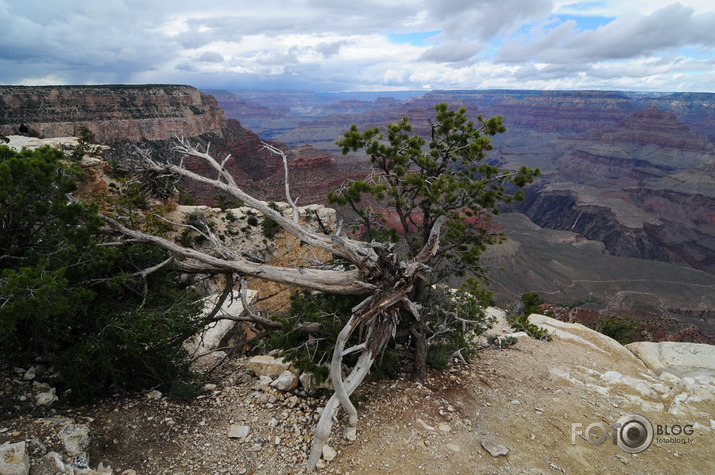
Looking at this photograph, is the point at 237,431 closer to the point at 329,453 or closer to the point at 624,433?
the point at 329,453

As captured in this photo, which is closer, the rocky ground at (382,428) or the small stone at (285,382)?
the rocky ground at (382,428)

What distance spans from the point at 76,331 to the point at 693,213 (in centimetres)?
15696

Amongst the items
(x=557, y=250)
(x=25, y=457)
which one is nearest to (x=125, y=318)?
(x=25, y=457)

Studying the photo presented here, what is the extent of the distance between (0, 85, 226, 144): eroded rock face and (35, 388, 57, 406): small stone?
51527mm

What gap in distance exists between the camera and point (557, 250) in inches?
3413

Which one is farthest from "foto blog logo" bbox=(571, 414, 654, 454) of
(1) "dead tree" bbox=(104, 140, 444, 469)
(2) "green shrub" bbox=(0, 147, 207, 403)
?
(2) "green shrub" bbox=(0, 147, 207, 403)

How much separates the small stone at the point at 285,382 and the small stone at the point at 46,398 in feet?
11.1

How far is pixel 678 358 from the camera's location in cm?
1248

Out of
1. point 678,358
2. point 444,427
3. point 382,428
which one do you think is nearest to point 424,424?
point 444,427

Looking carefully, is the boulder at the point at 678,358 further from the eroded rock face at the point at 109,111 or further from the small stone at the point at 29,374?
the eroded rock face at the point at 109,111

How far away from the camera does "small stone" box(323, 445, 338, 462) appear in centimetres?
528

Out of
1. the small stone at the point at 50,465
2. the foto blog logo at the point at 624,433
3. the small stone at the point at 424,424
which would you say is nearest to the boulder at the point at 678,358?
the foto blog logo at the point at 624,433

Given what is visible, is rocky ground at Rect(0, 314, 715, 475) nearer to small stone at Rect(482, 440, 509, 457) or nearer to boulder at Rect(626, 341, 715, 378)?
small stone at Rect(482, 440, 509, 457)

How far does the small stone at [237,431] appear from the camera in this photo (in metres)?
5.70
